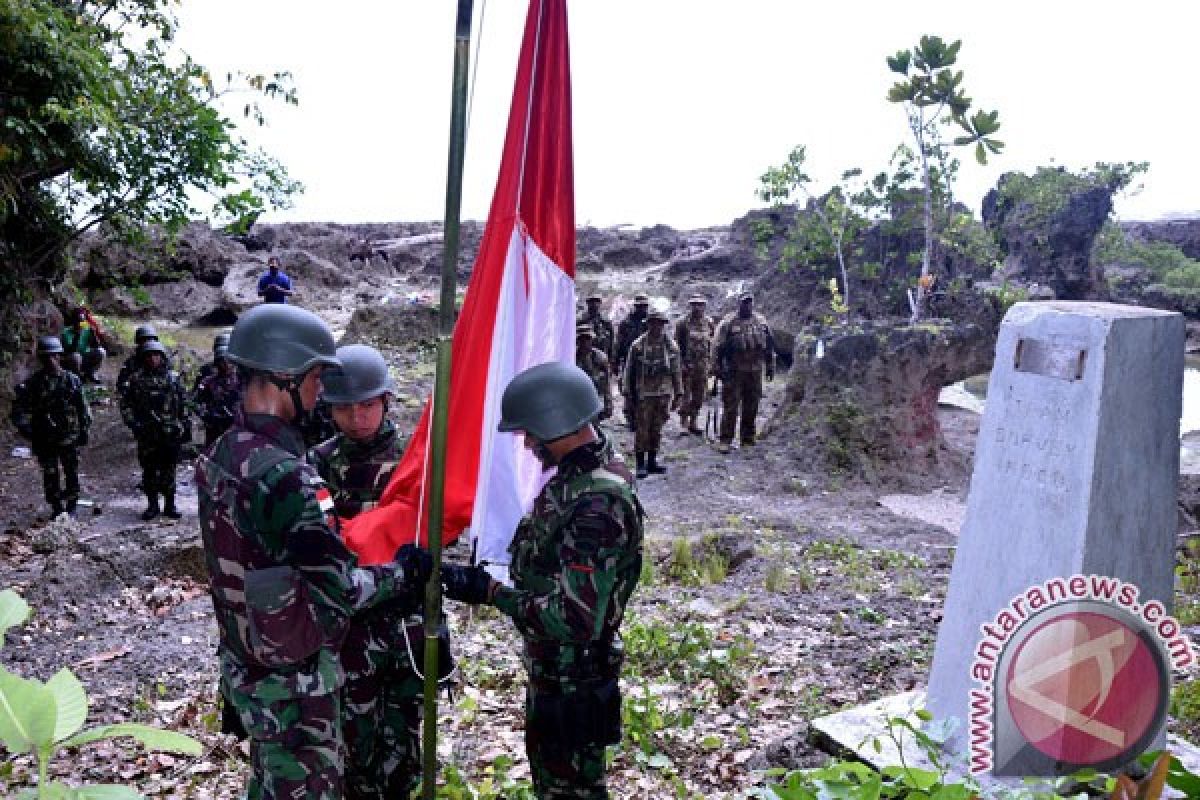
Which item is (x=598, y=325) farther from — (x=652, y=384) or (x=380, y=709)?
(x=380, y=709)

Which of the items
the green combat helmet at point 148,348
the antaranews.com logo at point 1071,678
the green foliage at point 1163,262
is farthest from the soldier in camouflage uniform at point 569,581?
the green foliage at point 1163,262

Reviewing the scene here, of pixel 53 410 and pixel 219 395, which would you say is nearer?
pixel 53 410

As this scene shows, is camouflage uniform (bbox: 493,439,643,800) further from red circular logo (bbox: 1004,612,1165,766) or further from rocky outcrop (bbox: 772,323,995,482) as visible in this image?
rocky outcrop (bbox: 772,323,995,482)

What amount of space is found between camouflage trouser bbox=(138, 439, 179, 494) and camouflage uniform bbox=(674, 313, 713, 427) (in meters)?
6.59

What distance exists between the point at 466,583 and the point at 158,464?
22.8 feet

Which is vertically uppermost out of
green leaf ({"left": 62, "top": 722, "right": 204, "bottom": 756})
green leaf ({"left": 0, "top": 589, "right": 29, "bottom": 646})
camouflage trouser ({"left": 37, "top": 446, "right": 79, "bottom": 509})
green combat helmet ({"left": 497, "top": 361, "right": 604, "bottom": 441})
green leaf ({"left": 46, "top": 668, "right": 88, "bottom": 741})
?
green combat helmet ({"left": 497, "top": 361, "right": 604, "bottom": 441})

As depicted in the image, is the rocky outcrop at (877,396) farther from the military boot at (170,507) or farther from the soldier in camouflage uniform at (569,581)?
the soldier in camouflage uniform at (569,581)

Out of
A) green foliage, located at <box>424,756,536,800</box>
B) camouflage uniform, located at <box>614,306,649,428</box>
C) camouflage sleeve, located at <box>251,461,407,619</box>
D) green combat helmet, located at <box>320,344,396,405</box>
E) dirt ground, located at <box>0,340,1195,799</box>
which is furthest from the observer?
camouflage uniform, located at <box>614,306,649,428</box>

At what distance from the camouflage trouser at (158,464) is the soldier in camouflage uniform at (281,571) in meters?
6.50

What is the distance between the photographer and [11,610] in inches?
47.2

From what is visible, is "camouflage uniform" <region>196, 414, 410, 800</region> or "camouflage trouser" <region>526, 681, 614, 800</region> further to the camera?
"camouflage trouser" <region>526, 681, 614, 800</region>

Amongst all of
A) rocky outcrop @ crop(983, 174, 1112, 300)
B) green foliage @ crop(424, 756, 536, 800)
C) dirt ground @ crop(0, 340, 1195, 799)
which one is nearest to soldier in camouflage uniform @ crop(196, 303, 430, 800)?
green foliage @ crop(424, 756, 536, 800)

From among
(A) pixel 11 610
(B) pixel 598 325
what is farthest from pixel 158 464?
(A) pixel 11 610

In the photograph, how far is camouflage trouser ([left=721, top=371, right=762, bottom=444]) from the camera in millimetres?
11820
